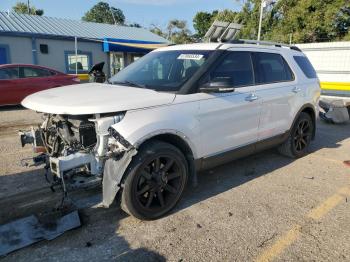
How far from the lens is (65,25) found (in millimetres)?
20781

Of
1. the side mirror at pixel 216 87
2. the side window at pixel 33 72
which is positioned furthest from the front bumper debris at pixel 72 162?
the side window at pixel 33 72

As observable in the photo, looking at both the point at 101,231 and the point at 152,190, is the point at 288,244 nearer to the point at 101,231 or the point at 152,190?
the point at 152,190

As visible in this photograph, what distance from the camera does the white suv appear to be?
10.7 feet

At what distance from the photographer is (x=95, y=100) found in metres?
3.32

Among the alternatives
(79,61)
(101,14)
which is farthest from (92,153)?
(101,14)

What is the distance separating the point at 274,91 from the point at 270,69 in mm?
377

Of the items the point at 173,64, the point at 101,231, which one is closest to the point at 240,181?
the point at 173,64

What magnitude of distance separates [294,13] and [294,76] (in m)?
24.8

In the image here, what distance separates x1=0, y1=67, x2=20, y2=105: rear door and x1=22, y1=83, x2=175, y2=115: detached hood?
26.1 feet

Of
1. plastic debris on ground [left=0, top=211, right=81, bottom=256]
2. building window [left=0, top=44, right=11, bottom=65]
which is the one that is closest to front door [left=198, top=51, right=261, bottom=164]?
plastic debris on ground [left=0, top=211, right=81, bottom=256]

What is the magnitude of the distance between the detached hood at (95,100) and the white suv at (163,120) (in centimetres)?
1

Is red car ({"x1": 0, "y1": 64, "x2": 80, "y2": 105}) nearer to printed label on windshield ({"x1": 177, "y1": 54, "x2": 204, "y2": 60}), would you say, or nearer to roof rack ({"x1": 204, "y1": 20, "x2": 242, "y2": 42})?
roof rack ({"x1": 204, "y1": 20, "x2": 242, "y2": 42})

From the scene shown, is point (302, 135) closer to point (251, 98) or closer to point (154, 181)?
point (251, 98)

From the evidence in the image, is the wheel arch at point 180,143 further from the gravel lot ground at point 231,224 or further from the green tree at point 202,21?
the green tree at point 202,21
